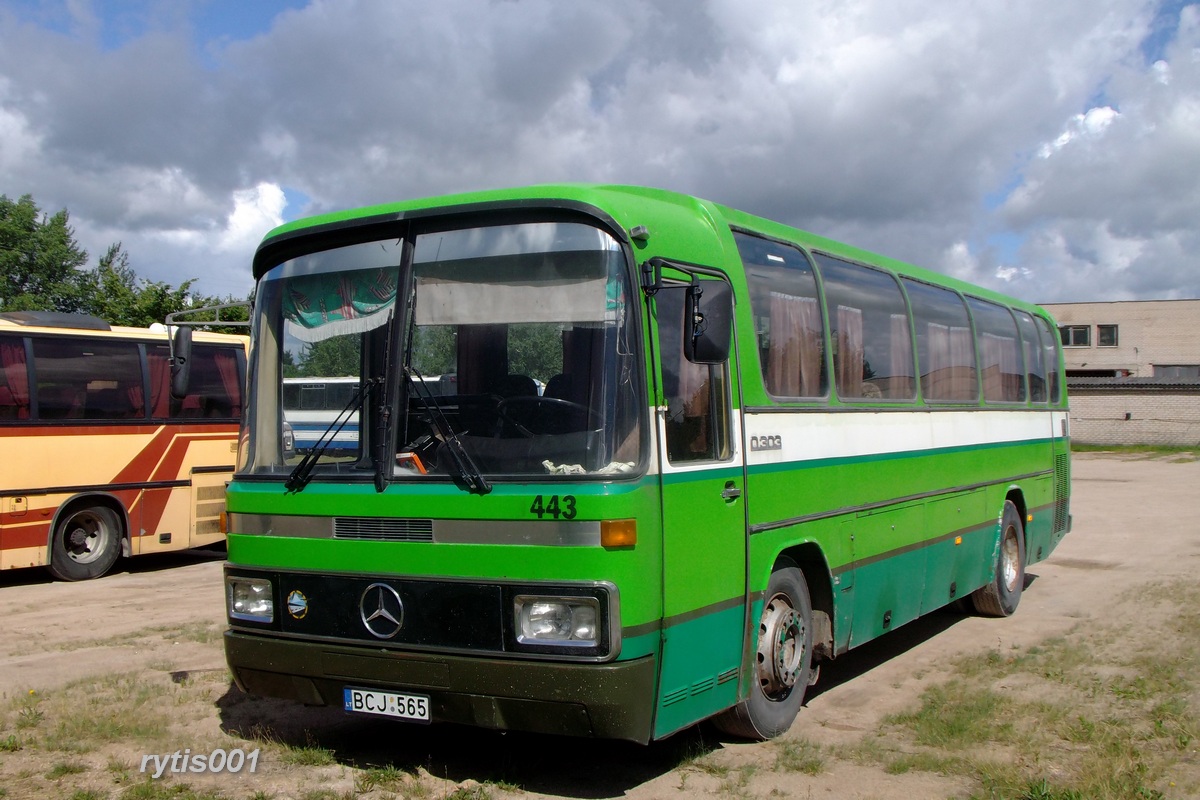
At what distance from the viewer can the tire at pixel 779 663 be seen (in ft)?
→ 21.5

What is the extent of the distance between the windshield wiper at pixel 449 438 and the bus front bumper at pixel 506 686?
816mm

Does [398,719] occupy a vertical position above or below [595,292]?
below

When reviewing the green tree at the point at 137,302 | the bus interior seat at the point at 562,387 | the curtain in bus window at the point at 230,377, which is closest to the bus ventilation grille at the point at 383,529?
the bus interior seat at the point at 562,387

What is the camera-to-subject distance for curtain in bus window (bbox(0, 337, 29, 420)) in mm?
13391

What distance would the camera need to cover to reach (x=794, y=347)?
7.21 metres

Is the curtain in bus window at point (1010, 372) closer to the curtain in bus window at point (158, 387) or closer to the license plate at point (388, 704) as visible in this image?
the license plate at point (388, 704)

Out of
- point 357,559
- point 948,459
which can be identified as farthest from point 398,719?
point 948,459

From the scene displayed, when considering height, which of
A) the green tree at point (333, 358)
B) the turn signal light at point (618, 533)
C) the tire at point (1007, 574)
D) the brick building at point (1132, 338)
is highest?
the brick building at point (1132, 338)

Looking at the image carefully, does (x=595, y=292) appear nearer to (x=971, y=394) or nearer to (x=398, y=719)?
(x=398, y=719)

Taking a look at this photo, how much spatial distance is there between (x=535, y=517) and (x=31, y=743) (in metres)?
3.46

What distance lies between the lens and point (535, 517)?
5.25 metres

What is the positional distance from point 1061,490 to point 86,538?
11.9 metres

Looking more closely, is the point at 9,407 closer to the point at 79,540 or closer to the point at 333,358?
the point at 79,540

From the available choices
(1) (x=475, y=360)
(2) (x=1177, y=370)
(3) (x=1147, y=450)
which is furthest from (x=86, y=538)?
(2) (x=1177, y=370)
